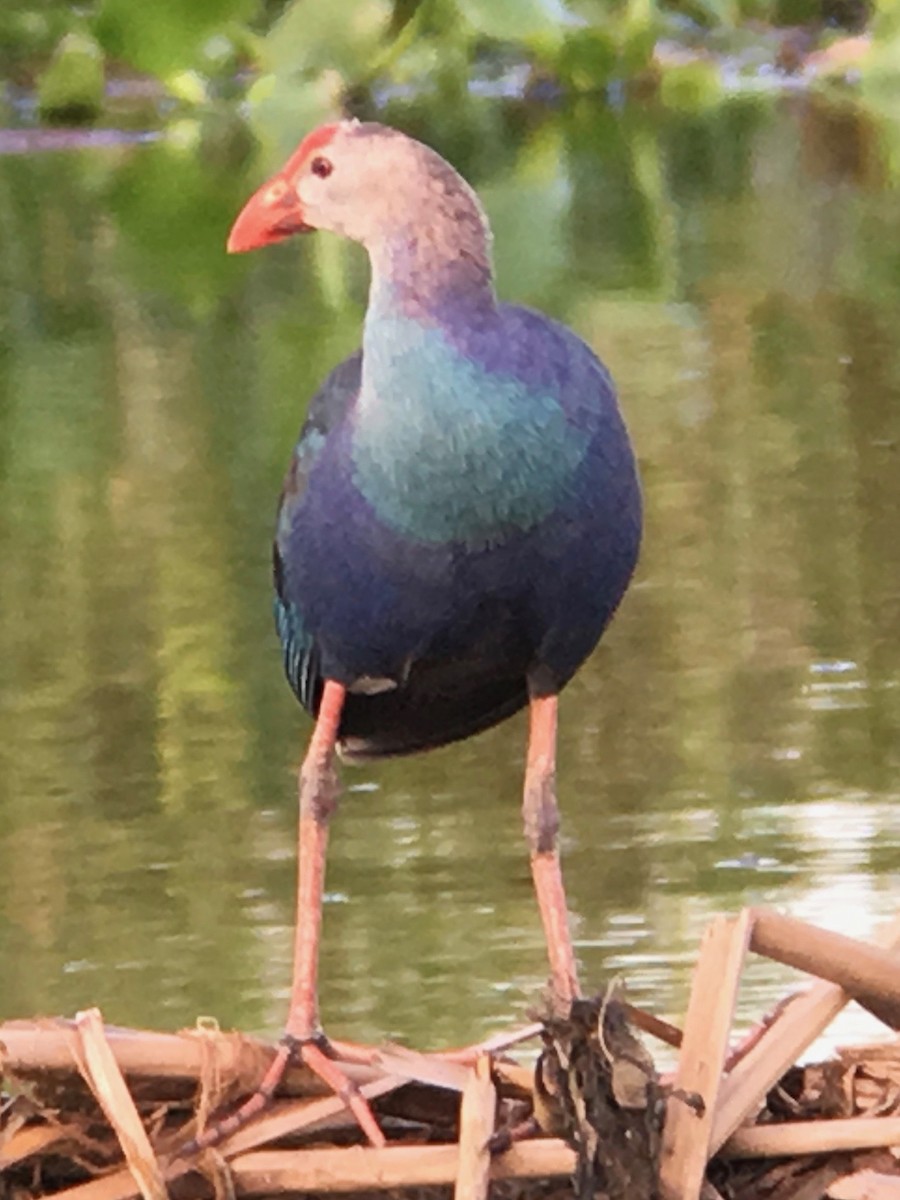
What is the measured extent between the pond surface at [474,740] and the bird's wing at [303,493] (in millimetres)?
363

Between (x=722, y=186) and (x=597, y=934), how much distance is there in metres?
6.88

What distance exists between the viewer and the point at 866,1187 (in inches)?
76.8

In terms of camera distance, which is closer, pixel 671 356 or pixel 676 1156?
pixel 676 1156

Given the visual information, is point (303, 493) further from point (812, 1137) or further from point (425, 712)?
point (812, 1137)

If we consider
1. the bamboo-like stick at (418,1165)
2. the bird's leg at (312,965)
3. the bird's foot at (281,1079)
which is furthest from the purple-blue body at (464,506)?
the bamboo-like stick at (418,1165)

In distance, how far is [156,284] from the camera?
818 centimetres

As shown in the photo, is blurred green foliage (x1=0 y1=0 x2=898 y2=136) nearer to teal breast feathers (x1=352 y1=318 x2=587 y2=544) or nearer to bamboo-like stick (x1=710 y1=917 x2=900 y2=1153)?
teal breast feathers (x1=352 y1=318 x2=587 y2=544)

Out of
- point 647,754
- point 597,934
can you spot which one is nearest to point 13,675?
point 647,754

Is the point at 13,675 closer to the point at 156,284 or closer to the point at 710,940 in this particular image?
the point at 710,940

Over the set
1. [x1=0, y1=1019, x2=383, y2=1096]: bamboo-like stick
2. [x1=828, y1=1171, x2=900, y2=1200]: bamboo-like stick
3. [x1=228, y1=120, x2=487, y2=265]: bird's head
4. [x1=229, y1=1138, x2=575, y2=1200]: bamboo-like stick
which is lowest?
[x1=828, y1=1171, x2=900, y2=1200]: bamboo-like stick

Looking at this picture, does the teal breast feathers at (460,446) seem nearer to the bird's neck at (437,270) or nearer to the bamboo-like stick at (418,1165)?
the bird's neck at (437,270)

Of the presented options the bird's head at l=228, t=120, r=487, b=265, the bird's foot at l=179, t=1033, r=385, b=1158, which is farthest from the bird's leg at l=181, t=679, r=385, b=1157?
the bird's head at l=228, t=120, r=487, b=265

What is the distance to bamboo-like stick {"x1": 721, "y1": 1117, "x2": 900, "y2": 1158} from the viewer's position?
2.02m

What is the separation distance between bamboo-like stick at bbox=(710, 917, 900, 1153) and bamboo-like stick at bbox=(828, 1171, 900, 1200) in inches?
3.1
